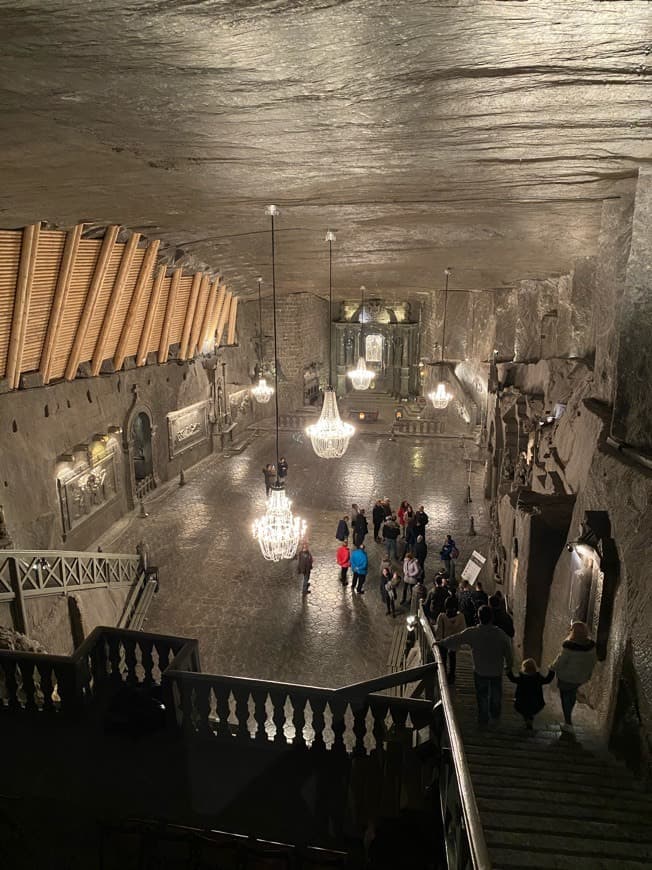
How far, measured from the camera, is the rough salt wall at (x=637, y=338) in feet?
16.7

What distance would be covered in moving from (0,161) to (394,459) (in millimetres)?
14253

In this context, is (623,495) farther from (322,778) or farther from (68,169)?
(68,169)

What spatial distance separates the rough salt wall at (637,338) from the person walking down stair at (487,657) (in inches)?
94.3

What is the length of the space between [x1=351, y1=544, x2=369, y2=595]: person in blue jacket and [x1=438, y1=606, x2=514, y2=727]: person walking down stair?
5097 mm

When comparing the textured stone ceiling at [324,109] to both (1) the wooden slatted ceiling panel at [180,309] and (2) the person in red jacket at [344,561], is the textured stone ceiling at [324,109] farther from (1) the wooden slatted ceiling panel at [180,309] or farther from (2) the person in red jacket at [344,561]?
(1) the wooden slatted ceiling panel at [180,309]

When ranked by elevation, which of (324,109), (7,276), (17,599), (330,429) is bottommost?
(17,599)

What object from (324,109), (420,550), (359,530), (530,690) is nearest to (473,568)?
(420,550)

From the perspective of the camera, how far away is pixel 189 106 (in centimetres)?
373

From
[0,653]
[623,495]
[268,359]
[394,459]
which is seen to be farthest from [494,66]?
[268,359]

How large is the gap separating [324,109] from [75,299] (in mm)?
7139

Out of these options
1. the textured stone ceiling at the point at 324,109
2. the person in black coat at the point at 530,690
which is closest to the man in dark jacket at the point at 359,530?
the textured stone ceiling at the point at 324,109

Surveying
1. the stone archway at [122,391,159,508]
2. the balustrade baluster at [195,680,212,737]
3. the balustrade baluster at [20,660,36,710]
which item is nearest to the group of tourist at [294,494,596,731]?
the balustrade baluster at [195,680,212,737]

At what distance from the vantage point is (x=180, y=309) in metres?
14.3

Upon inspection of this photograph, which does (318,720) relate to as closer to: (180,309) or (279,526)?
(279,526)
